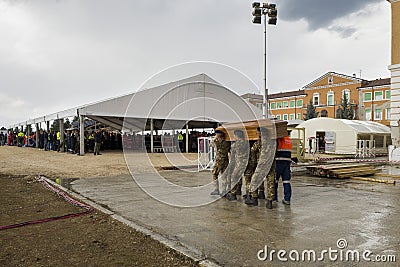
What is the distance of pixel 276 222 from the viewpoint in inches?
235

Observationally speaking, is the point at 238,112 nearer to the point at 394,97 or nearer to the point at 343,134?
the point at 394,97

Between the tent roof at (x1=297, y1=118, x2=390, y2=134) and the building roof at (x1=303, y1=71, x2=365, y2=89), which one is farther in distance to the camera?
the building roof at (x1=303, y1=71, x2=365, y2=89)

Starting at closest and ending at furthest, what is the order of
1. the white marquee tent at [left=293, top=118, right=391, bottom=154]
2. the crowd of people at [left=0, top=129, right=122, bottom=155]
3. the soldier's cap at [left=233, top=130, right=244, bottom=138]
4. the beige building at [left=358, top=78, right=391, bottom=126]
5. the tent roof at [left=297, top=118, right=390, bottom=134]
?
the soldier's cap at [left=233, top=130, right=244, bottom=138] → the crowd of people at [left=0, top=129, right=122, bottom=155] → the white marquee tent at [left=293, top=118, right=391, bottom=154] → the tent roof at [left=297, top=118, right=390, bottom=134] → the beige building at [left=358, top=78, right=391, bottom=126]

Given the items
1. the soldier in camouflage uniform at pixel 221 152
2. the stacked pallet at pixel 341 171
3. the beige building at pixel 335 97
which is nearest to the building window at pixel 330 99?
the beige building at pixel 335 97

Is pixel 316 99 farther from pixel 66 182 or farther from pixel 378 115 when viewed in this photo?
pixel 66 182

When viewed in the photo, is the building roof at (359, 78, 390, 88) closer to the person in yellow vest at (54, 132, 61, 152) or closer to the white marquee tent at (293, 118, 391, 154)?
the white marquee tent at (293, 118, 391, 154)

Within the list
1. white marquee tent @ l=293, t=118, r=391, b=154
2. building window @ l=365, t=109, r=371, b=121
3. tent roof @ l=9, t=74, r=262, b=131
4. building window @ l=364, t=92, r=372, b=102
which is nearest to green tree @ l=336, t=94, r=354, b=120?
building window @ l=365, t=109, r=371, b=121

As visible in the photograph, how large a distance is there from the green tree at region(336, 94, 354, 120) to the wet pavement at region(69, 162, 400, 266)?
54.9 m

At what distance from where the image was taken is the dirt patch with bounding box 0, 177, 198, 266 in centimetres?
414

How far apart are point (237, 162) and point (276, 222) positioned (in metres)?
2.19

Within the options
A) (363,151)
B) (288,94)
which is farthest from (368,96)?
(363,151)

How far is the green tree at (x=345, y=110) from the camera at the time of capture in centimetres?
6001

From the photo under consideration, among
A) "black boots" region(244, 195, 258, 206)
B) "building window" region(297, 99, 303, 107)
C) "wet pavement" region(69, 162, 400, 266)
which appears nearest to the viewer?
"wet pavement" region(69, 162, 400, 266)

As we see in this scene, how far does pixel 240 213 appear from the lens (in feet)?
21.9
